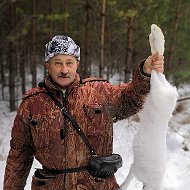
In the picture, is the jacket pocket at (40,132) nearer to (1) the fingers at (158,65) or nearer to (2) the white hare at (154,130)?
(2) the white hare at (154,130)

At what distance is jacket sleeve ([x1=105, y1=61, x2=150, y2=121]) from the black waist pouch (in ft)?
0.89

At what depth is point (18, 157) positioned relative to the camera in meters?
2.57

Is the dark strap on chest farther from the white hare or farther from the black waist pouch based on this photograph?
the white hare

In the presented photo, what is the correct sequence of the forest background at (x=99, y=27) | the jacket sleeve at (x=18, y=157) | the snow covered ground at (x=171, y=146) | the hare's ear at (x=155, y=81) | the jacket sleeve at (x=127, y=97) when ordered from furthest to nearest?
the forest background at (x=99, y=27), the snow covered ground at (x=171, y=146), the jacket sleeve at (x=18, y=157), the jacket sleeve at (x=127, y=97), the hare's ear at (x=155, y=81)

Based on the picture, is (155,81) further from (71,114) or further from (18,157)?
(18,157)

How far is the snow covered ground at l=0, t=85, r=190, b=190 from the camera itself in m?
5.90

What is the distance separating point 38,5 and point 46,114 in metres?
11.3

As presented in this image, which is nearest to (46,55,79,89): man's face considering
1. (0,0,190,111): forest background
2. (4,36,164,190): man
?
(4,36,164,190): man

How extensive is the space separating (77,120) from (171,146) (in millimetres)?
6014

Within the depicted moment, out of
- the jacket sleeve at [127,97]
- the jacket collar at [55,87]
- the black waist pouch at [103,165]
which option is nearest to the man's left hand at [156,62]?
Result: the jacket sleeve at [127,97]

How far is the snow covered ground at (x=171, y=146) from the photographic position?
5.90 meters

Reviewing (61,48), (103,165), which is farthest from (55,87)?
(103,165)

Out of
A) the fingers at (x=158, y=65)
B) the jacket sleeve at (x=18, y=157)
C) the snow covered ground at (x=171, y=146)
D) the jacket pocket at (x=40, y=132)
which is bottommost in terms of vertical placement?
the snow covered ground at (x=171, y=146)

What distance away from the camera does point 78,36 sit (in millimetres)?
14180
